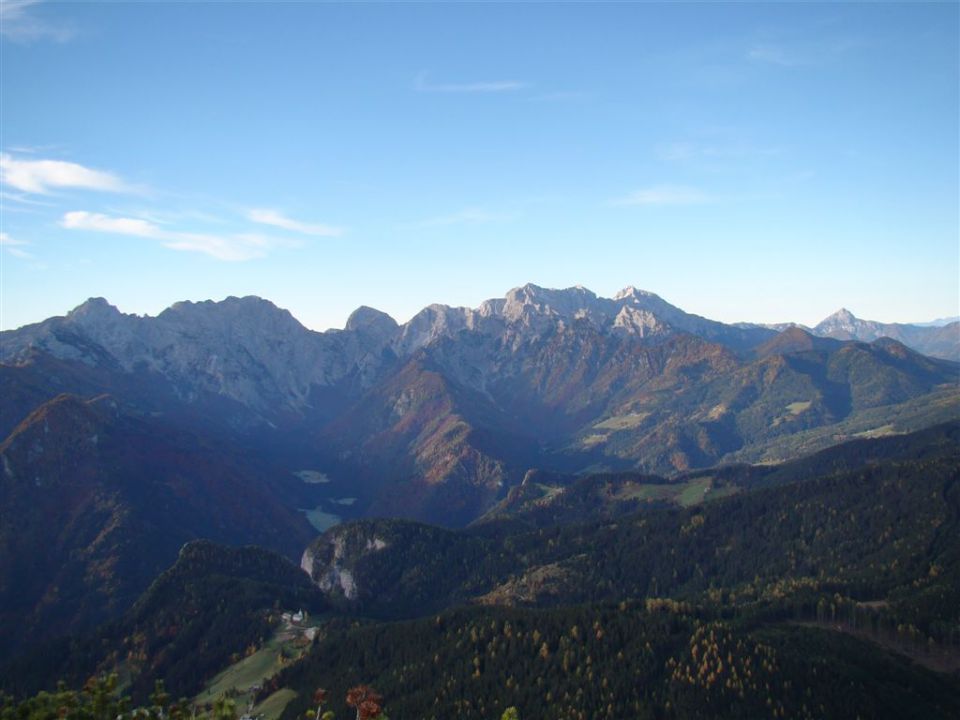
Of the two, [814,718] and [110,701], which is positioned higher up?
[110,701]

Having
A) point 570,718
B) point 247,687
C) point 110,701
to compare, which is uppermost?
point 110,701

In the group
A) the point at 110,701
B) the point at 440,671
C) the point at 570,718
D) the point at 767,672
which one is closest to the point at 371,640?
the point at 440,671

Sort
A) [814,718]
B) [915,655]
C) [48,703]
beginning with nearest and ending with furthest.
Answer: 1. [48,703]
2. [814,718]
3. [915,655]

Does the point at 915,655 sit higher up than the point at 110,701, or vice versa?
the point at 110,701

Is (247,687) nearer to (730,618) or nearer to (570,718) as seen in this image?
(570,718)

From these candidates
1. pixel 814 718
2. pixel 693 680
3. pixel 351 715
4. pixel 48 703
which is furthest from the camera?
pixel 351 715

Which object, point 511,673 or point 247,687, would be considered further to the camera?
point 247,687

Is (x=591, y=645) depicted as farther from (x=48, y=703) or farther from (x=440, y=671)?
(x=48, y=703)

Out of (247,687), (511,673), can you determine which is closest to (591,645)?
(511,673)

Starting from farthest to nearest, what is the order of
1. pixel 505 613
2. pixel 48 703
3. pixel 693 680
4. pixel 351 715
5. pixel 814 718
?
1. pixel 505 613
2. pixel 351 715
3. pixel 693 680
4. pixel 814 718
5. pixel 48 703
